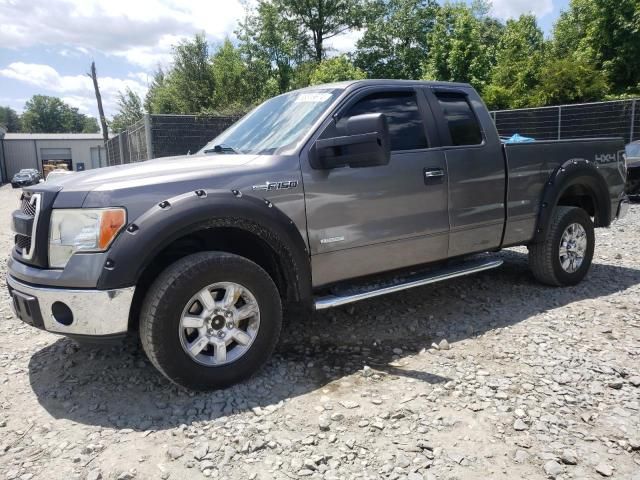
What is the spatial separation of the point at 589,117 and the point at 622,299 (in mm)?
11331

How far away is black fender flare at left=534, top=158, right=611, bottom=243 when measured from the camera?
4961mm

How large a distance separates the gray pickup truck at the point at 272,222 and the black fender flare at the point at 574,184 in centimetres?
4

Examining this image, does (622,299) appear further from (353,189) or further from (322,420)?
(322,420)

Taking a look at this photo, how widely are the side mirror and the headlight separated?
1323mm

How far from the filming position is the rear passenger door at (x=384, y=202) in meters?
3.57

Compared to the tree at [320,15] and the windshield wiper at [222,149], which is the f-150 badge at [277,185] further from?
the tree at [320,15]

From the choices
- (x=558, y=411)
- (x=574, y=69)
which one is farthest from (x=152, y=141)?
(x=574, y=69)

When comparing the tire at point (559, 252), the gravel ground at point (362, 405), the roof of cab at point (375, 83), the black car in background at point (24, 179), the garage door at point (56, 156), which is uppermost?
the garage door at point (56, 156)

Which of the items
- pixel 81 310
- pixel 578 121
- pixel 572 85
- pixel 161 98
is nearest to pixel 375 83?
pixel 81 310

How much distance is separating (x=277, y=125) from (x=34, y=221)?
71.2 inches

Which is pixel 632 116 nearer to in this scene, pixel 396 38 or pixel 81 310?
pixel 81 310

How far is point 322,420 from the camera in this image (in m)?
2.90

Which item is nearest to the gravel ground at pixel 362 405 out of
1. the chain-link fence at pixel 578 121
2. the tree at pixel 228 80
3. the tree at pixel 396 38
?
the chain-link fence at pixel 578 121

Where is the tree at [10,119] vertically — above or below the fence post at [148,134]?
above
